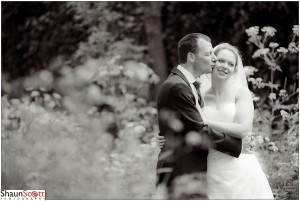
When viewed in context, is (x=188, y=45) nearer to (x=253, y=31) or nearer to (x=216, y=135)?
(x=216, y=135)

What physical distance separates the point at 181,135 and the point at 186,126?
8cm

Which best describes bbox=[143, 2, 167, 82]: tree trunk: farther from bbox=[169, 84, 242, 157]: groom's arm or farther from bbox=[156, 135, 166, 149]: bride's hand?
bbox=[169, 84, 242, 157]: groom's arm

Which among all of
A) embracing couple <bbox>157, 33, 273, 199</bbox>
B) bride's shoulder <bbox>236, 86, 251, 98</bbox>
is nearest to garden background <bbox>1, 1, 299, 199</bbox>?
embracing couple <bbox>157, 33, 273, 199</bbox>

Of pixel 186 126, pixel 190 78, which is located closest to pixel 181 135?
pixel 186 126

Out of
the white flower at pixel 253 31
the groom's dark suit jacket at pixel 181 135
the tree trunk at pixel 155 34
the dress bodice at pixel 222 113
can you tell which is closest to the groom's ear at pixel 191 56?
the groom's dark suit jacket at pixel 181 135

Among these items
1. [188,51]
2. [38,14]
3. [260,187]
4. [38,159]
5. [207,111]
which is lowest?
[260,187]

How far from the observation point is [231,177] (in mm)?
4176

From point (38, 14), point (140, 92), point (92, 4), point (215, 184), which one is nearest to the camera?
point (215, 184)

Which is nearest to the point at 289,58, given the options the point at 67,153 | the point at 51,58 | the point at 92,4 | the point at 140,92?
the point at 140,92

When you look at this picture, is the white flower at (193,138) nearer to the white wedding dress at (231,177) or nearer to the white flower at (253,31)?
the white wedding dress at (231,177)

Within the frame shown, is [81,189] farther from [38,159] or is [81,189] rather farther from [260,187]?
[260,187]

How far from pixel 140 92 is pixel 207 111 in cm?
449

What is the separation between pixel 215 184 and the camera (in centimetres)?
418

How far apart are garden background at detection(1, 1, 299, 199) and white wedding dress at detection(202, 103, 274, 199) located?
0.78 ft
